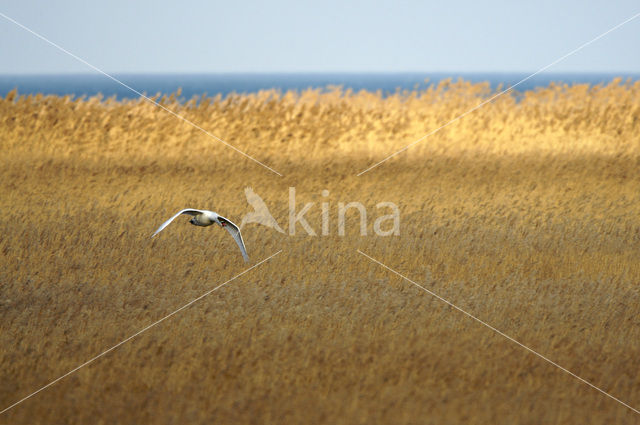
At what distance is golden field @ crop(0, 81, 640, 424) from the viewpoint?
555 cm

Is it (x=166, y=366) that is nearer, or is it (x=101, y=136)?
(x=166, y=366)

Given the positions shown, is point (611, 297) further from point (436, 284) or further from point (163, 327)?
point (163, 327)

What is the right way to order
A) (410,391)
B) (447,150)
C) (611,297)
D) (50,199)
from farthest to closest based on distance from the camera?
(447,150), (50,199), (611,297), (410,391)

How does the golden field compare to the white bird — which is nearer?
the golden field

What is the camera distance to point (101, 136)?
45.9 feet

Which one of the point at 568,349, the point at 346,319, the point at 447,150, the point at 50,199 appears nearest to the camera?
the point at 568,349

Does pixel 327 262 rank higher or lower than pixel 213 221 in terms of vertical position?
lower

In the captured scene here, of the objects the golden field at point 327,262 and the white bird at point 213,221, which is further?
the white bird at point 213,221

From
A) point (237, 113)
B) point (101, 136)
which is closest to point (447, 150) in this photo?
point (237, 113)

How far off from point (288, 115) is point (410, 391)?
9.60 meters

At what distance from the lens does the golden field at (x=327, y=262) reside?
18.2 feet

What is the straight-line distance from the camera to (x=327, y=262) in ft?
28.5

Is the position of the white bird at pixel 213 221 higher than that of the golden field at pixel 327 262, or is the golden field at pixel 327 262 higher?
the white bird at pixel 213 221

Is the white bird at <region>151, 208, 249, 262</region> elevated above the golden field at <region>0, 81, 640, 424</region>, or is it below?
above
